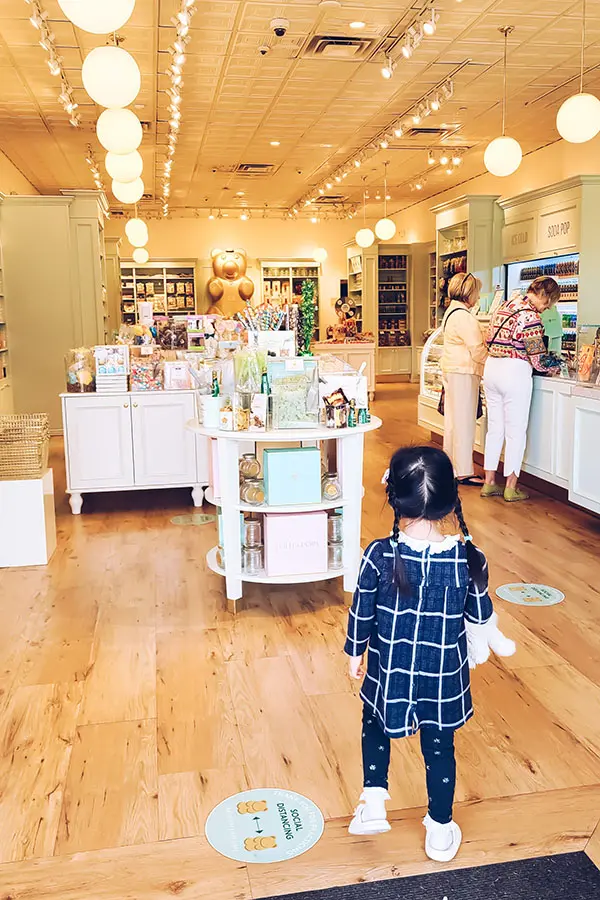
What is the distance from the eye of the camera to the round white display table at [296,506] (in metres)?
3.94

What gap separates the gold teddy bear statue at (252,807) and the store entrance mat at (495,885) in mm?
384

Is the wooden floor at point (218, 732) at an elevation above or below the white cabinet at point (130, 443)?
below

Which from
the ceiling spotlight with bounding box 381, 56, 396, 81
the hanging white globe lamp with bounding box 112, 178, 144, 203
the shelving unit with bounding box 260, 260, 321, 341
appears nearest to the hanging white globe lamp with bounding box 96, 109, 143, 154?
the hanging white globe lamp with bounding box 112, 178, 144, 203

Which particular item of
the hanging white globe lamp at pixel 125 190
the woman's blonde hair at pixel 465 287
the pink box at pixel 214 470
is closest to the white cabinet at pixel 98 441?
the pink box at pixel 214 470

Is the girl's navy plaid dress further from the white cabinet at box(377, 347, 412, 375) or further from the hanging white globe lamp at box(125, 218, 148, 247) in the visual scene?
the white cabinet at box(377, 347, 412, 375)

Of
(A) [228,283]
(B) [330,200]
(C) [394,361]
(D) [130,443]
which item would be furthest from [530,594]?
(A) [228,283]

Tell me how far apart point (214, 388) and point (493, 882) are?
2.62 metres

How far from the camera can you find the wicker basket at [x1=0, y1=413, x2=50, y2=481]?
191 inches

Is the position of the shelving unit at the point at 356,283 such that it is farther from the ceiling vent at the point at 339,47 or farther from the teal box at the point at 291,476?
the teal box at the point at 291,476

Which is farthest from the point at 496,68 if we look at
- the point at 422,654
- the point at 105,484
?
the point at 422,654

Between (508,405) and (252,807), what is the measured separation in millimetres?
4319

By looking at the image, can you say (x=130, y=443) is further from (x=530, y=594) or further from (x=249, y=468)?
(x=530, y=594)

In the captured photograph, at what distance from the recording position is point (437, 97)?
815 cm

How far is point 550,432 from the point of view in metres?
6.03
